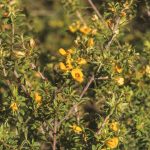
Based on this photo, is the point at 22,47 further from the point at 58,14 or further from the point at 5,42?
the point at 58,14

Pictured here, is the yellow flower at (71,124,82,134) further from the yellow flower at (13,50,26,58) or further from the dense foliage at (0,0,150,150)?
the yellow flower at (13,50,26,58)

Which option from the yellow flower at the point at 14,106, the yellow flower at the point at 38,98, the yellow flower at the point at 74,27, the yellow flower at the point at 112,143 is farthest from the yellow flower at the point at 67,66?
the yellow flower at the point at 74,27

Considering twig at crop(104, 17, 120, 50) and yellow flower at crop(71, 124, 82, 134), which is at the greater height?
twig at crop(104, 17, 120, 50)

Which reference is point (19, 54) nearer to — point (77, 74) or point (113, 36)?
point (77, 74)

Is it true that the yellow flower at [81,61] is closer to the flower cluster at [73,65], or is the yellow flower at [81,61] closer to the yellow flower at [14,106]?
the flower cluster at [73,65]

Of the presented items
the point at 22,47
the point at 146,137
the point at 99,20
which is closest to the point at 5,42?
the point at 22,47

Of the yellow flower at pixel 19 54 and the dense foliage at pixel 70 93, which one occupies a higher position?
the yellow flower at pixel 19 54

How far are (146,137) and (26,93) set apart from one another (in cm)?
84

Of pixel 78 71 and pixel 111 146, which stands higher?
pixel 78 71

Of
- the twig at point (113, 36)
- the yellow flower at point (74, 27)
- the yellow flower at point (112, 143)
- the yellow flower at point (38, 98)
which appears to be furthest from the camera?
the yellow flower at point (74, 27)

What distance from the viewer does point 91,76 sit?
8.75ft

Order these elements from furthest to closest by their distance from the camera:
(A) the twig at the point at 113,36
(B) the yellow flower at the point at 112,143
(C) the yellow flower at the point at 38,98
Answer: (A) the twig at the point at 113,36 < (C) the yellow flower at the point at 38,98 < (B) the yellow flower at the point at 112,143

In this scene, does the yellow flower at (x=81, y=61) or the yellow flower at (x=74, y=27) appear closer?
the yellow flower at (x=81, y=61)

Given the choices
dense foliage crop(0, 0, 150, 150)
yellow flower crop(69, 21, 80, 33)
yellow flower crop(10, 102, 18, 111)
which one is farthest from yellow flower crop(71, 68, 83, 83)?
yellow flower crop(69, 21, 80, 33)
